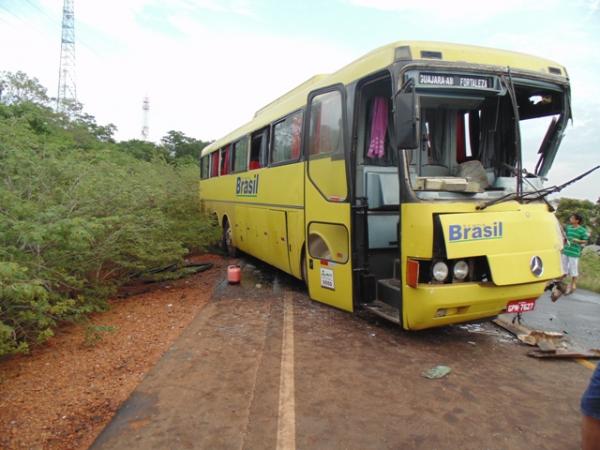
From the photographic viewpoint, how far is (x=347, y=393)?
12.1 ft

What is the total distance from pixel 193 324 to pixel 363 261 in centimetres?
244

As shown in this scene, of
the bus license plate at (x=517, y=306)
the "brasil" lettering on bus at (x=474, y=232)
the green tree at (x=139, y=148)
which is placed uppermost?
the green tree at (x=139, y=148)

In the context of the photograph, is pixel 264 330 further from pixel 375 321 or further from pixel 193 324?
pixel 375 321

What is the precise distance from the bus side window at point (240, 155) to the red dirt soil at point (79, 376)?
12.0 ft

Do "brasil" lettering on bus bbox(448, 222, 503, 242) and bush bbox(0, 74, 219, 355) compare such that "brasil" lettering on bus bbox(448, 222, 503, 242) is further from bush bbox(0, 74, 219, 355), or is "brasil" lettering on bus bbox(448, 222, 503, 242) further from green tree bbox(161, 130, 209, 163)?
green tree bbox(161, 130, 209, 163)

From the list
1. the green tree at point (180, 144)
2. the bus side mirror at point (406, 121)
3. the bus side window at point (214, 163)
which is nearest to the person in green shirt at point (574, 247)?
the bus side mirror at point (406, 121)

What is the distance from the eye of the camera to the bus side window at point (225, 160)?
34.5 feet

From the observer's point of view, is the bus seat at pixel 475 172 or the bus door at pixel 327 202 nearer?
the bus seat at pixel 475 172

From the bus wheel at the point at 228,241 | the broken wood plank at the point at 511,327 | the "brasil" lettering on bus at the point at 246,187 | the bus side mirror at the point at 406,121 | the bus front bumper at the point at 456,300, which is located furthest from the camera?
the bus wheel at the point at 228,241

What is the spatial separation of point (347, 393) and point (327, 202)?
248 cm

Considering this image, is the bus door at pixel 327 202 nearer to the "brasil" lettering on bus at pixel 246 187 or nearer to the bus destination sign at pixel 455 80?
the bus destination sign at pixel 455 80

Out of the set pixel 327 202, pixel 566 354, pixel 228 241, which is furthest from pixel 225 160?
pixel 566 354

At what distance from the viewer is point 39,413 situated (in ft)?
11.1

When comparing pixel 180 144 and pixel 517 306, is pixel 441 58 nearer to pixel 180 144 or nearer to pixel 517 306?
pixel 517 306
